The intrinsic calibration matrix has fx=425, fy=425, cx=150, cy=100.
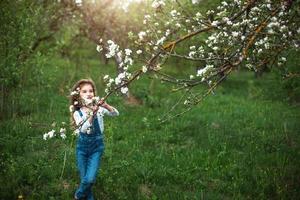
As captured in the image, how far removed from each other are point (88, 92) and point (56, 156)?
7.42ft

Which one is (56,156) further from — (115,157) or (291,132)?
(291,132)

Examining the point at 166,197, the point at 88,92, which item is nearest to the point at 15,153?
the point at 88,92

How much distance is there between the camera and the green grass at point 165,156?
7392 millimetres

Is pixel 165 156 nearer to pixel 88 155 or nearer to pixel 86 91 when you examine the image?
pixel 88 155

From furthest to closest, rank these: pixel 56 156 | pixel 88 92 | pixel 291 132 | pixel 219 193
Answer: pixel 291 132 → pixel 56 156 → pixel 219 193 → pixel 88 92

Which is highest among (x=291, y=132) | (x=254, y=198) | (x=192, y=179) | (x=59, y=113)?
(x=59, y=113)

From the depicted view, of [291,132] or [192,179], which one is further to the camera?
[291,132]

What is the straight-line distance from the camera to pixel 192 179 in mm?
7957

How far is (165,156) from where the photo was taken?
895cm

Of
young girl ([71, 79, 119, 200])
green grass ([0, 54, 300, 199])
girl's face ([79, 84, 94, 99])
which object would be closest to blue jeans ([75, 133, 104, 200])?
young girl ([71, 79, 119, 200])

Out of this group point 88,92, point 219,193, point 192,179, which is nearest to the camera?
point 88,92

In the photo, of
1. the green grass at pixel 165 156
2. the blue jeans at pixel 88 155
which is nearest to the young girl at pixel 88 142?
the blue jeans at pixel 88 155

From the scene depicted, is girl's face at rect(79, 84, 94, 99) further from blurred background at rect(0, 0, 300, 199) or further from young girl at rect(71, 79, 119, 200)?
blurred background at rect(0, 0, 300, 199)

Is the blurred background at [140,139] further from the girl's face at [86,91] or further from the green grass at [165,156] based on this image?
the girl's face at [86,91]
